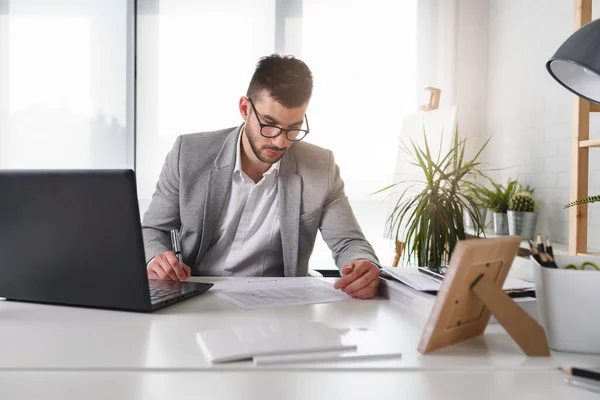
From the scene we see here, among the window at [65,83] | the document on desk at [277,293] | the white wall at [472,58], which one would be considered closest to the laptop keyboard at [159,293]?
the document on desk at [277,293]

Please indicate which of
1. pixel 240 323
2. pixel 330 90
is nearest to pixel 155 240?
pixel 240 323

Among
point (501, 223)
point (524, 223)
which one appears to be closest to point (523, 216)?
point (524, 223)

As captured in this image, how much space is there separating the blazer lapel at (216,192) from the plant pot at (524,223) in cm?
155

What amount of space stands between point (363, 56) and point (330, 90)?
327 mm

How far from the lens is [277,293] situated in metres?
1.25

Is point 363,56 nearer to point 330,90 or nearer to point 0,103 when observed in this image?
point 330,90

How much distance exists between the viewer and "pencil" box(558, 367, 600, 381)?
26.3 inches

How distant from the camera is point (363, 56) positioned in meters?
3.64

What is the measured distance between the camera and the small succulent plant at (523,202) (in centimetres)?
268

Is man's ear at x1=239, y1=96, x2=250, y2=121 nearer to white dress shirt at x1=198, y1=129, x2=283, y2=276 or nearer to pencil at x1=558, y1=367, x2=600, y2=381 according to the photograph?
white dress shirt at x1=198, y1=129, x2=283, y2=276

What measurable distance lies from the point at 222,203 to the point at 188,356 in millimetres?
1125

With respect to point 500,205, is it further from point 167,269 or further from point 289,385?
point 289,385

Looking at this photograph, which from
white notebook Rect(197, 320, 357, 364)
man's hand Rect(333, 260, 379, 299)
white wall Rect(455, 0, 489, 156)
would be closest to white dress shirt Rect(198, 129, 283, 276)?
man's hand Rect(333, 260, 379, 299)

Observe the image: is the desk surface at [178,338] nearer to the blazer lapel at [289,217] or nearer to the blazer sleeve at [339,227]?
the blazer sleeve at [339,227]
